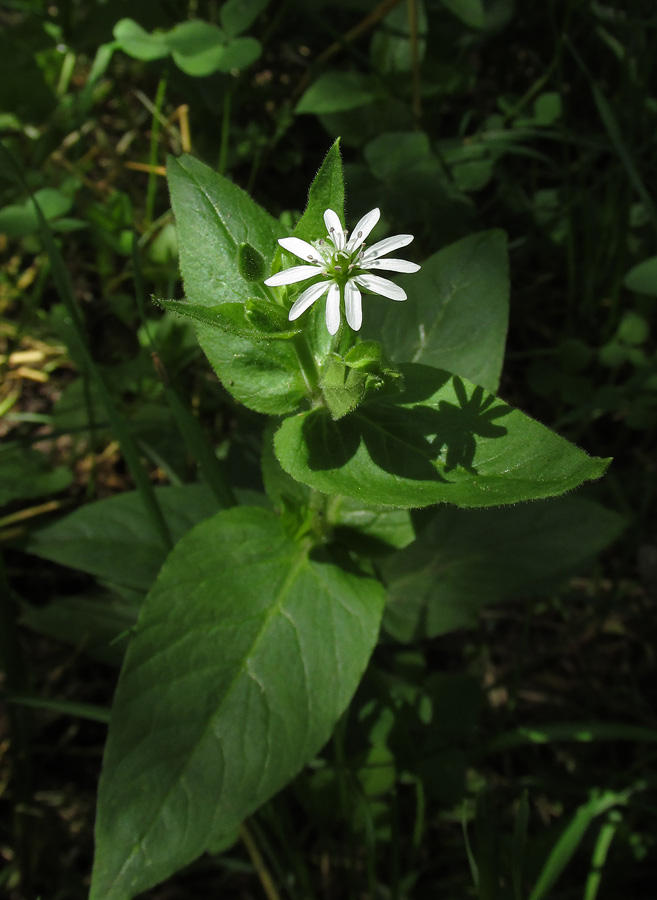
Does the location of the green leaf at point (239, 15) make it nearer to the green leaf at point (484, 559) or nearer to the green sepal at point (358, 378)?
the green sepal at point (358, 378)

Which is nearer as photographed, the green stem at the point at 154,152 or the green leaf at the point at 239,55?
the green leaf at the point at 239,55

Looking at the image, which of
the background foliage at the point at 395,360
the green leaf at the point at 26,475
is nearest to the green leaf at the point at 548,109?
the background foliage at the point at 395,360

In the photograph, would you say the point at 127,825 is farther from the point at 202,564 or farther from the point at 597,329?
the point at 597,329

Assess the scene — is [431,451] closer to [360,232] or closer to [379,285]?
[379,285]

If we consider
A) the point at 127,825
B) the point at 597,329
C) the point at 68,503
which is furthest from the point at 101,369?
the point at 597,329

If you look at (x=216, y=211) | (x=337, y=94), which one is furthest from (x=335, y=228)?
(x=337, y=94)

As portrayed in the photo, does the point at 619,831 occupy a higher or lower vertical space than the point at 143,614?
lower

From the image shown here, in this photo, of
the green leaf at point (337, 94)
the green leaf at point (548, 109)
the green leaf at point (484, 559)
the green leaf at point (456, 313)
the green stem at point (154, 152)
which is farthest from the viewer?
the green stem at point (154, 152)

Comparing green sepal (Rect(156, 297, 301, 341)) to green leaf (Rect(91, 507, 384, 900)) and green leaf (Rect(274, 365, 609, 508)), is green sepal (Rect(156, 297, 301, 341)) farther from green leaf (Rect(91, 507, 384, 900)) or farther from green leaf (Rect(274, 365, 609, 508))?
green leaf (Rect(91, 507, 384, 900))
